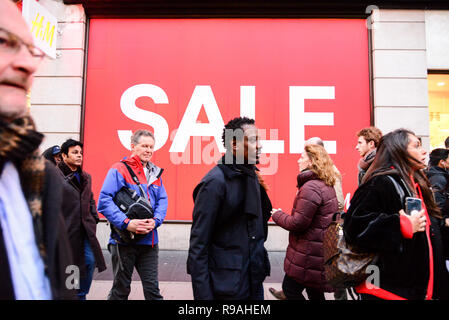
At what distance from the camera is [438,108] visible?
6.57 metres

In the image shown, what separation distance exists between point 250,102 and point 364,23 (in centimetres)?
308

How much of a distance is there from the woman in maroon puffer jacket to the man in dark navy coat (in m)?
0.80

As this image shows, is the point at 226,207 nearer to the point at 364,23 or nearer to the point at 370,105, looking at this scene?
the point at 370,105

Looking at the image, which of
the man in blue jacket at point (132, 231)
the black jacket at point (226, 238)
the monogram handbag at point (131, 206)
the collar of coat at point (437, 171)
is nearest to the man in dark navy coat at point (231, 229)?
the black jacket at point (226, 238)

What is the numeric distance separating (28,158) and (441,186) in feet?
13.1

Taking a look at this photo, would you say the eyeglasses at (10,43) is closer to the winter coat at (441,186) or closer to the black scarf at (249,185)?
the black scarf at (249,185)

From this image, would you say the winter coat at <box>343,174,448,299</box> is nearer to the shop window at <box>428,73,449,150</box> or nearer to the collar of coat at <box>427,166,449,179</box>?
the collar of coat at <box>427,166,449,179</box>

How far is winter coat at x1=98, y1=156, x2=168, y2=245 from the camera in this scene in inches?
121

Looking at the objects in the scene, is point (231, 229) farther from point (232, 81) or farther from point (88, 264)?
point (232, 81)

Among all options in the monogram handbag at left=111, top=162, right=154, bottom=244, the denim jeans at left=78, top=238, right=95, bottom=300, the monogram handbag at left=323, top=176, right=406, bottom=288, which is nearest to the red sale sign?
the denim jeans at left=78, top=238, right=95, bottom=300

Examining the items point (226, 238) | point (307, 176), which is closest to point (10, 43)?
point (226, 238)

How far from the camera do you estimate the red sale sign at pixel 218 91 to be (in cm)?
623

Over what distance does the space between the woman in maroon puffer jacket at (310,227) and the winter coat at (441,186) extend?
117 cm

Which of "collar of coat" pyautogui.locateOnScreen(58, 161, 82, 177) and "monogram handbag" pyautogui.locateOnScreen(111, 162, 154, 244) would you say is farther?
"collar of coat" pyautogui.locateOnScreen(58, 161, 82, 177)
